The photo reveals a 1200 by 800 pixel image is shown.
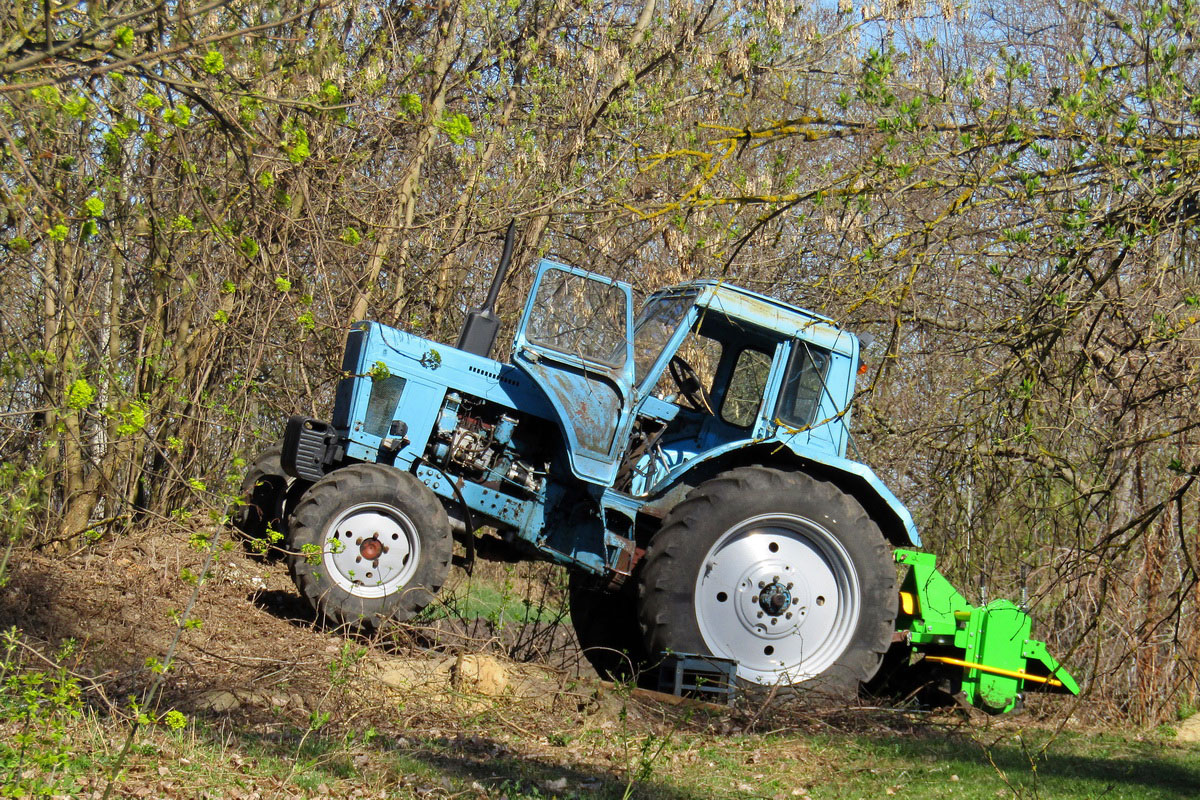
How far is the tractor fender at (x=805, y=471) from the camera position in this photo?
26.7 ft

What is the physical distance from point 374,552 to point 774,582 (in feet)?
8.25

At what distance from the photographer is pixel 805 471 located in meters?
8.36

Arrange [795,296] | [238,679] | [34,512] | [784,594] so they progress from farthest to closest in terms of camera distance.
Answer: [795,296], [34,512], [784,594], [238,679]

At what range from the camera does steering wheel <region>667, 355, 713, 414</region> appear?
29.0 feet

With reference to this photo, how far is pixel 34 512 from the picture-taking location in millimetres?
8625

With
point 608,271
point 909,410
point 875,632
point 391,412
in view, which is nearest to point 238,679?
point 391,412

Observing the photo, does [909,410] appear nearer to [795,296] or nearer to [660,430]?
[795,296]

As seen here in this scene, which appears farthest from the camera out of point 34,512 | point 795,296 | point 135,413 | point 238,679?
point 795,296

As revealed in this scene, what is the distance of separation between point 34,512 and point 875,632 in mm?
5687

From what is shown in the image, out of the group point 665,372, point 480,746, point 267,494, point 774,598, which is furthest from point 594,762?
point 267,494

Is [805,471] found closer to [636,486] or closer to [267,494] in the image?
[636,486]

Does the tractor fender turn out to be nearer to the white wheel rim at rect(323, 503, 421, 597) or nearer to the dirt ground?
the dirt ground

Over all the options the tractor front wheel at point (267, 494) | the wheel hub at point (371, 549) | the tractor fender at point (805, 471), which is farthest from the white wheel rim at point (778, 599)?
the tractor front wheel at point (267, 494)

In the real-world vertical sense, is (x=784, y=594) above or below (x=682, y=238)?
below
